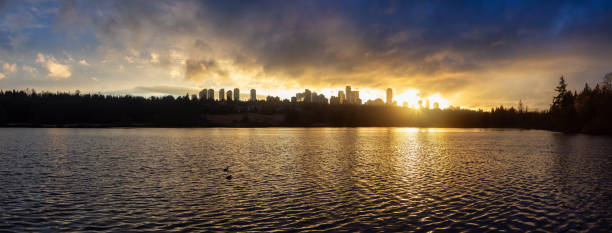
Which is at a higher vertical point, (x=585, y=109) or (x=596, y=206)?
(x=585, y=109)

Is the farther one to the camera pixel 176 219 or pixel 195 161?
pixel 195 161

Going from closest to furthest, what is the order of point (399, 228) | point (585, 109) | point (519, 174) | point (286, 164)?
point (399, 228), point (519, 174), point (286, 164), point (585, 109)

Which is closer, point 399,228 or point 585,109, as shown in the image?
point 399,228

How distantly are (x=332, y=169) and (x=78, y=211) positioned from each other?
26.5 metres

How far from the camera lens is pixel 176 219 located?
19984 millimetres

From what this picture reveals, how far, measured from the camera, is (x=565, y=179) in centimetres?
3512

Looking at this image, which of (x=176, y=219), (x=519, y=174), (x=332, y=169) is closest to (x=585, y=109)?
(x=519, y=174)

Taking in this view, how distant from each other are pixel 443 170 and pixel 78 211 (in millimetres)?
36380

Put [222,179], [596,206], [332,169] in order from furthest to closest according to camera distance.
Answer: [332,169] < [222,179] < [596,206]

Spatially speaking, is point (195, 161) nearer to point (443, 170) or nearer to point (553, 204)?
point (443, 170)

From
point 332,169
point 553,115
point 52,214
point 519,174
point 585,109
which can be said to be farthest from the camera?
point 553,115

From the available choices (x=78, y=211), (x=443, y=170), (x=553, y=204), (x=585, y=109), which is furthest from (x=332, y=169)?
(x=585, y=109)

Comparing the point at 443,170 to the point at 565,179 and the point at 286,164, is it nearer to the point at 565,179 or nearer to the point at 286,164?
the point at 565,179

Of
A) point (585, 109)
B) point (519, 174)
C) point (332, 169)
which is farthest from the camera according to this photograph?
point (585, 109)
